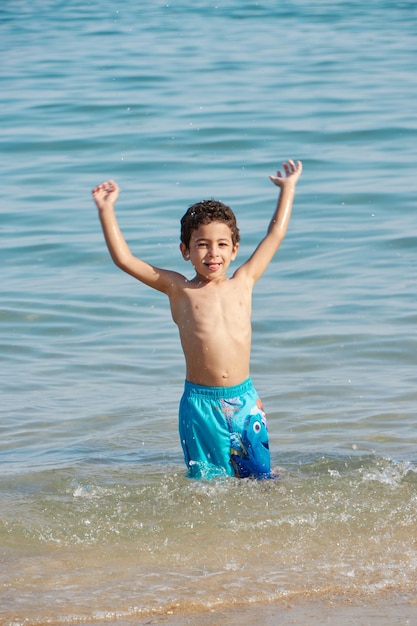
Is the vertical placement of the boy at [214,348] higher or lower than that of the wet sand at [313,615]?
higher

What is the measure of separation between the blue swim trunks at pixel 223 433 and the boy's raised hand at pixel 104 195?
0.88 meters

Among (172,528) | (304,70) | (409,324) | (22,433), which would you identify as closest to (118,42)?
(304,70)

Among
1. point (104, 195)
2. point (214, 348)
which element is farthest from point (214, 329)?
point (104, 195)

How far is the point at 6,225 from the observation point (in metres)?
10.3

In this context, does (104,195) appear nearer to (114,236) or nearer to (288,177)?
(114,236)

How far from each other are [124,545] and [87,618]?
72cm

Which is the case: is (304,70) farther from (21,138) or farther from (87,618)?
(87,618)

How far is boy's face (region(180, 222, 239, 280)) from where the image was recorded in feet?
16.4

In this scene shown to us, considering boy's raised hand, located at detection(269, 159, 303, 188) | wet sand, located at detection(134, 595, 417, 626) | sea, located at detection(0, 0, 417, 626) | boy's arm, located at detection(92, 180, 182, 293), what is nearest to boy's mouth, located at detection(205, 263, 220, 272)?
boy's arm, located at detection(92, 180, 182, 293)

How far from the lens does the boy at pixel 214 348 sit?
498cm

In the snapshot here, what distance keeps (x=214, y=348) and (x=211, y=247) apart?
44 centimetres

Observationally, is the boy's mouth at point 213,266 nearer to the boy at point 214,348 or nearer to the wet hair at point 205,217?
the boy at point 214,348

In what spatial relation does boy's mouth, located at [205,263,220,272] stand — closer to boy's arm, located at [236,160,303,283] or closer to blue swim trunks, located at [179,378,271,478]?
boy's arm, located at [236,160,303,283]

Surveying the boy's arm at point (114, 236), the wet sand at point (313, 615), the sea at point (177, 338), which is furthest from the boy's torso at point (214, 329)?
the wet sand at point (313, 615)
